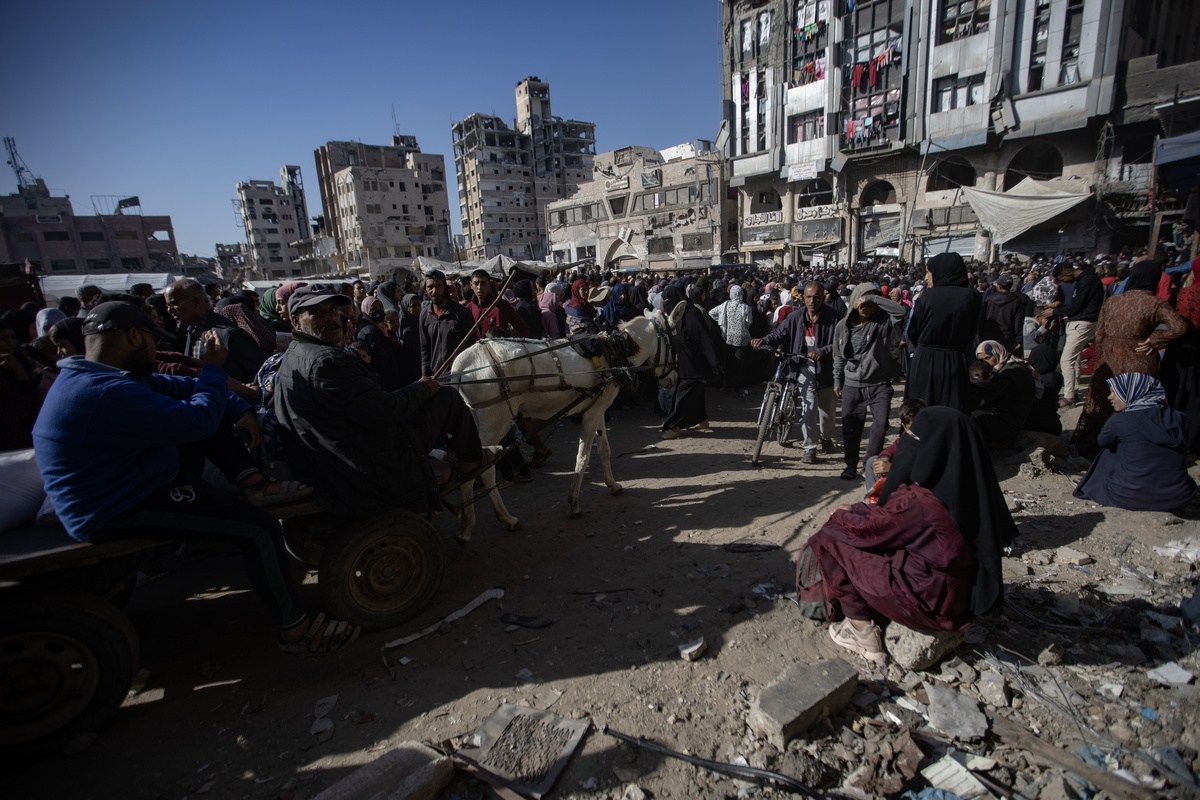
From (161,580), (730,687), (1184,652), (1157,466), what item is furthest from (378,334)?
(1157,466)

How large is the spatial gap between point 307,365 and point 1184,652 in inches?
202

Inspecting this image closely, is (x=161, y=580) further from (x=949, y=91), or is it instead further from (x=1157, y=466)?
(x=949, y=91)

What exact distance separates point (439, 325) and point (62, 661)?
4.22m

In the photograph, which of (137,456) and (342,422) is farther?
(342,422)

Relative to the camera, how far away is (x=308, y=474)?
324 centimetres

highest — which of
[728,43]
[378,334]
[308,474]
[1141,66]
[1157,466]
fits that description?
[728,43]

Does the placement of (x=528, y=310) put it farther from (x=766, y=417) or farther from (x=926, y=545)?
(x=926, y=545)

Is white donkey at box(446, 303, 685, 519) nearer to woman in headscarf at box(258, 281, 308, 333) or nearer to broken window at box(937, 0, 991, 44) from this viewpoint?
woman in headscarf at box(258, 281, 308, 333)

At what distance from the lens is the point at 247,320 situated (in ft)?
17.3

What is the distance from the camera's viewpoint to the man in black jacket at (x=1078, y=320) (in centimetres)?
806

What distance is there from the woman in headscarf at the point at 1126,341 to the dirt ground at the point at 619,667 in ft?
5.26

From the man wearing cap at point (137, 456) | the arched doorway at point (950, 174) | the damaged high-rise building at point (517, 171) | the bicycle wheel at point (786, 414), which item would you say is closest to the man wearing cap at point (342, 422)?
the man wearing cap at point (137, 456)

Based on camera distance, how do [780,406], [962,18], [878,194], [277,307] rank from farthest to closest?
[878,194], [962,18], [780,406], [277,307]

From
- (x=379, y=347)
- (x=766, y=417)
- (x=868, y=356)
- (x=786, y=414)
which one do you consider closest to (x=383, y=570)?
(x=379, y=347)
